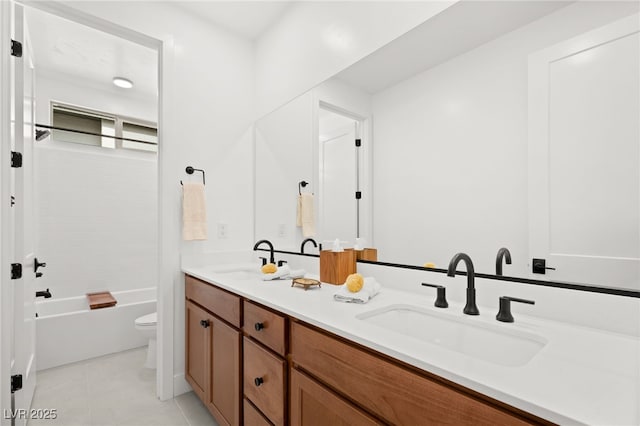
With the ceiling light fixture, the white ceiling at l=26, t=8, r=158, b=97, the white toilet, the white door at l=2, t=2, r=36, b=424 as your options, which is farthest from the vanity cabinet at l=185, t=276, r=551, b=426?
the ceiling light fixture

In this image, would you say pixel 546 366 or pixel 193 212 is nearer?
pixel 546 366

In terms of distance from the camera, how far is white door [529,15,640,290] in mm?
803

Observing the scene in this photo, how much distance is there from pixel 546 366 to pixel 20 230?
231 centimetres

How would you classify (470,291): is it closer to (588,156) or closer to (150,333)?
(588,156)

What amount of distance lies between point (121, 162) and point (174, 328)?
2211mm

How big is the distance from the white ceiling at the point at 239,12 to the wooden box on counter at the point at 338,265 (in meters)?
1.76

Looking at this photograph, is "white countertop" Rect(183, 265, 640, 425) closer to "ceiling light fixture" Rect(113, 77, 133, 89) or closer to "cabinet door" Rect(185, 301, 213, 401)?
"cabinet door" Rect(185, 301, 213, 401)

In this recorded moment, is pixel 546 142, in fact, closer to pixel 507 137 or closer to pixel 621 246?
pixel 507 137

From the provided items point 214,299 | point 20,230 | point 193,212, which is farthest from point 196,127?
point 214,299

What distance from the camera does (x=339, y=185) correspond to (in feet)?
5.46

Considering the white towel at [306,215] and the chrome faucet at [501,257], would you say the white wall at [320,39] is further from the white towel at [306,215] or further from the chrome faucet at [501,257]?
the chrome faucet at [501,257]

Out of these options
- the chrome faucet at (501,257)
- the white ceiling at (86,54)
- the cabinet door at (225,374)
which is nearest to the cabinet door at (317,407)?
the cabinet door at (225,374)

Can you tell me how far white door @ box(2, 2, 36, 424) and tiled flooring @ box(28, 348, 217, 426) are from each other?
20 cm

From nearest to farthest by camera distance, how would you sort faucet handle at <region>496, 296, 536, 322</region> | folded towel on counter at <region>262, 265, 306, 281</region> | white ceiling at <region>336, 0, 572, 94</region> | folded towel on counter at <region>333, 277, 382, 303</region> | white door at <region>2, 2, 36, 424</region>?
faucet handle at <region>496, 296, 536, 322</region> → white ceiling at <region>336, 0, 572, 94</region> → folded towel on counter at <region>333, 277, 382, 303</region> → white door at <region>2, 2, 36, 424</region> → folded towel on counter at <region>262, 265, 306, 281</region>
